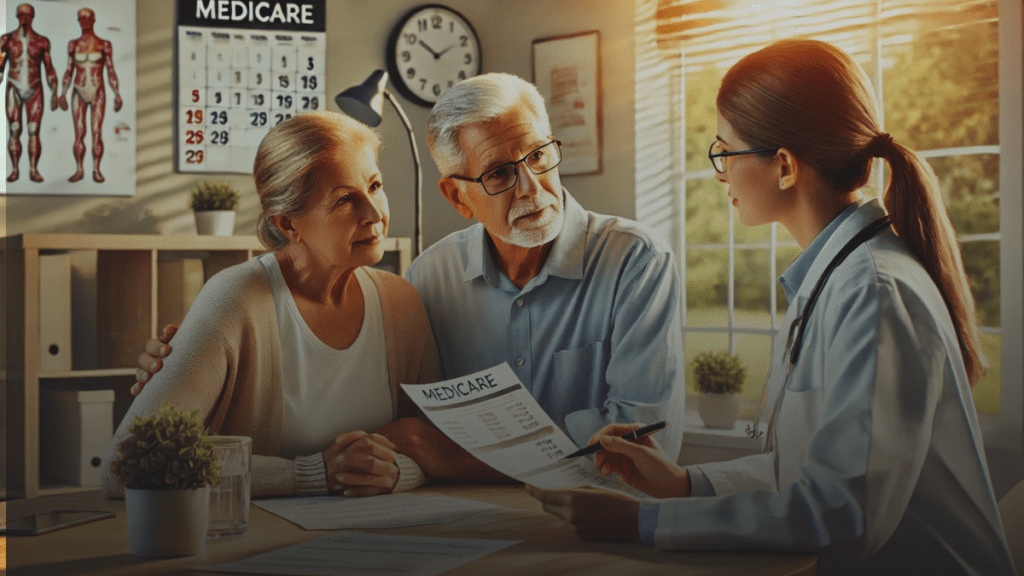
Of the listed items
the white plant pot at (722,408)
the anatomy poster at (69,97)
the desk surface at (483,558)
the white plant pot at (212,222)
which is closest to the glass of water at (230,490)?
the desk surface at (483,558)

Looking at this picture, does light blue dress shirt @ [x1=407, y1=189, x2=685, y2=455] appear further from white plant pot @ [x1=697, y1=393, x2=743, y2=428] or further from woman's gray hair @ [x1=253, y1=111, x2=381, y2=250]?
white plant pot @ [x1=697, y1=393, x2=743, y2=428]

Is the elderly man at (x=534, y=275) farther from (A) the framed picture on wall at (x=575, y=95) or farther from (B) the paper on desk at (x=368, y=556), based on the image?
(A) the framed picture on wall at (x=575, y=95)

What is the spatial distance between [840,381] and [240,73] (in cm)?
328

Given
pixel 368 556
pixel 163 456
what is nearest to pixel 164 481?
pixel 163 456

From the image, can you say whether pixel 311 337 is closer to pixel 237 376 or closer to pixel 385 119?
pixel 237 376

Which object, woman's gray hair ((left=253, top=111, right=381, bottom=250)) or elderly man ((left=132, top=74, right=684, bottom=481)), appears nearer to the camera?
woman's gray hair ((left=253, top=111, right=381, bottom=250))

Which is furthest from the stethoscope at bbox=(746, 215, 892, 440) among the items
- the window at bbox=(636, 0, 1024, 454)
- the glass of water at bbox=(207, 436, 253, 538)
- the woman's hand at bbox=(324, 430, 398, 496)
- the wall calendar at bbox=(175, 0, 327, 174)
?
the wall calendar at bbox=(175, 0, 327, 174)

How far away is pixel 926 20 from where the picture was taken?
3.09m

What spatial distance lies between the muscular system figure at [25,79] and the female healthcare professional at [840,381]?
2917mm

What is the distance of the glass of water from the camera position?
1101 millimetres

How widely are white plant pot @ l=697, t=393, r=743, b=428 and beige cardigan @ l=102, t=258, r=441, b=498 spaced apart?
→ 2.08 m

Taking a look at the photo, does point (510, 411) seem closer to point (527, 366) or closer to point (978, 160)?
point (527, 366)

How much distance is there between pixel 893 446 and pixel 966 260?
7.73 ft

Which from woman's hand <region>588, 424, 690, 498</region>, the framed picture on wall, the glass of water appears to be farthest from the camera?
the framed picture on wall
